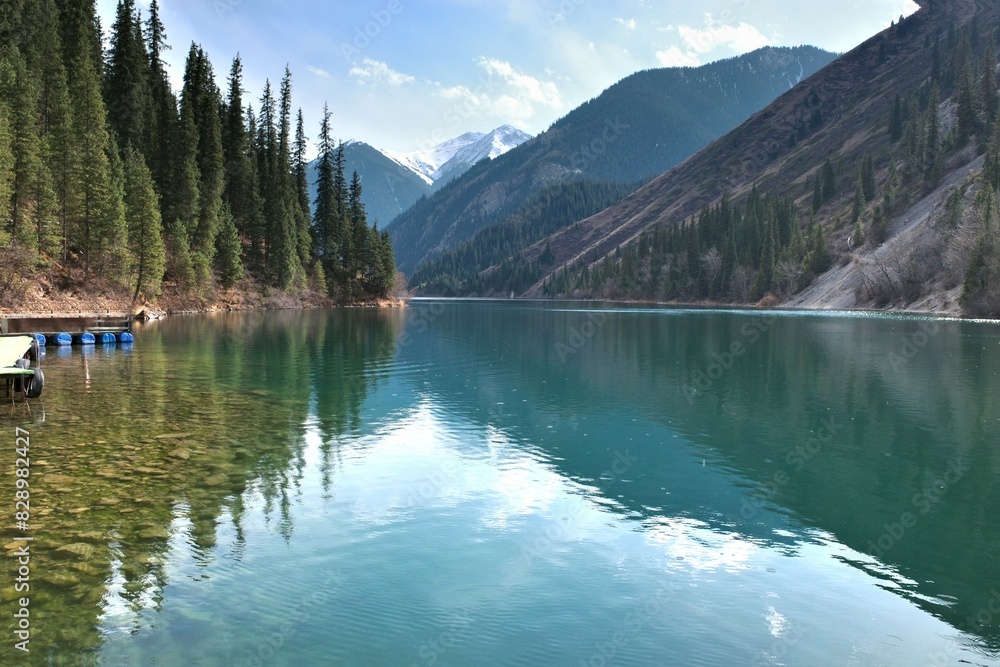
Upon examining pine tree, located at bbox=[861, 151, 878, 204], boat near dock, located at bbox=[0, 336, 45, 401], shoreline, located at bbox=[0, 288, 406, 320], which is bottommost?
boat near dock, located at bbox=[0, 336, 45, 401]

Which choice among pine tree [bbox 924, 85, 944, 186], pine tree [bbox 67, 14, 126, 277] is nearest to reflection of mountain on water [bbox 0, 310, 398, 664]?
pine tree [bbox 67, 14, 126, 277]

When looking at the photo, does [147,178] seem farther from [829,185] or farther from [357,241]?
[829,185]

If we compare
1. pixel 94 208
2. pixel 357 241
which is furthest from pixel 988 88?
pixel 94 208

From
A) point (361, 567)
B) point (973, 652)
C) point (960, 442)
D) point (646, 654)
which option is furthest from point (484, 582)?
point (960, 442)

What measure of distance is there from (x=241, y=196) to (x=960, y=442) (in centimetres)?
10278

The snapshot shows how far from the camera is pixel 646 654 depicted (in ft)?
29.5

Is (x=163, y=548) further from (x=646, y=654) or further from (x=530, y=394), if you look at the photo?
(x=530, y=394)

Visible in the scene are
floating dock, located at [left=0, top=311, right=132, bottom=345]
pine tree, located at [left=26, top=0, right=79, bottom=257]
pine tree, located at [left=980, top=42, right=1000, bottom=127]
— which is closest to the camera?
floating dock, located at [left=0, top=311, right=132, bottom=345]

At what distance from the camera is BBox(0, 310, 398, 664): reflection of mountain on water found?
9945mm

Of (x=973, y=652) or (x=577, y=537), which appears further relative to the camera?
(x=577, y=537)

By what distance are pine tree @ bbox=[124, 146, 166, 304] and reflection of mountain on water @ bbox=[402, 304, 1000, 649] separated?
37110mm

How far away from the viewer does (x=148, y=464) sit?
16.6 m

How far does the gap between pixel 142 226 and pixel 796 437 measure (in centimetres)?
6698

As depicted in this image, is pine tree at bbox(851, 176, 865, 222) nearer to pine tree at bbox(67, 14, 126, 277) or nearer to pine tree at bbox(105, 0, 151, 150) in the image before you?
pine tree at bbox(105, 0, 151, 150)
